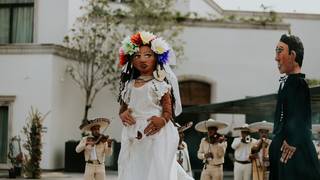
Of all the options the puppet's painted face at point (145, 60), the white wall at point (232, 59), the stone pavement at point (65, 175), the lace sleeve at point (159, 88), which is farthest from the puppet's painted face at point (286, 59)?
the white wall at point (232, 59)

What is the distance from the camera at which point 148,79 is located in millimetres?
7621

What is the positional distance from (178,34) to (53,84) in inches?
193

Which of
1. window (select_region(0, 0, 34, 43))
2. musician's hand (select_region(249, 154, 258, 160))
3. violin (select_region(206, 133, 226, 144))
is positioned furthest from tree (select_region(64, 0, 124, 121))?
musician's hand (select_region(249, 154, 258, 160))

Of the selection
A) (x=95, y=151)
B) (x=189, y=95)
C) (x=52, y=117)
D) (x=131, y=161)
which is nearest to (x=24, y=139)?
(x=52, y=117)

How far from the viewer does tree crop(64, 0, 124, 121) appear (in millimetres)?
27328

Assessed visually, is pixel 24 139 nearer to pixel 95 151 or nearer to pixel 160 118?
pixel 95 151

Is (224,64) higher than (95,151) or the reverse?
higher

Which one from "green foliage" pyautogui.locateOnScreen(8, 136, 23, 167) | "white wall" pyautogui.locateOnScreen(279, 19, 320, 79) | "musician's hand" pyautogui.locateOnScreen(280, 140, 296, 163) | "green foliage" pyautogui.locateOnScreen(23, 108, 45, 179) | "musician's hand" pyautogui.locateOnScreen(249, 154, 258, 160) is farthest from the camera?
"white wall" pyautogui.locateOnScreen(279, 19, 320, 79)

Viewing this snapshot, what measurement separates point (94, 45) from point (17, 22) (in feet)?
9.96

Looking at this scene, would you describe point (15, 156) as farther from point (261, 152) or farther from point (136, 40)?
→ point (136, 40)

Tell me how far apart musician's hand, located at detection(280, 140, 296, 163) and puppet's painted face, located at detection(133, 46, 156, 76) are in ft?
5.94

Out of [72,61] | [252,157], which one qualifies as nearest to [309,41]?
[72,61]

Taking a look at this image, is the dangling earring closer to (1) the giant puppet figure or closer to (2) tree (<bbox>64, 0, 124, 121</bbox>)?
(1) the giant puppet figure

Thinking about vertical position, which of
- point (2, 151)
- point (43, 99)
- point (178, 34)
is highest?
point (178, 34)
